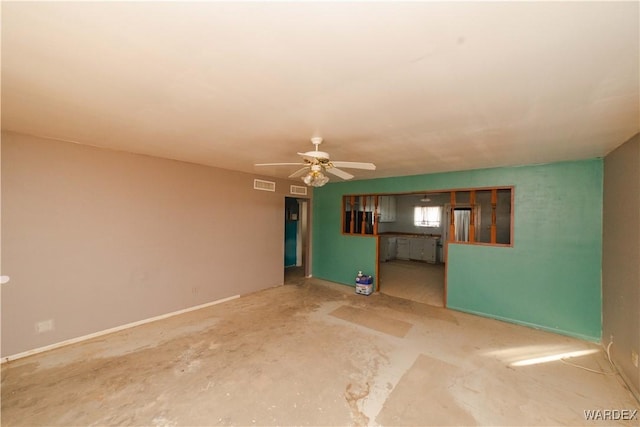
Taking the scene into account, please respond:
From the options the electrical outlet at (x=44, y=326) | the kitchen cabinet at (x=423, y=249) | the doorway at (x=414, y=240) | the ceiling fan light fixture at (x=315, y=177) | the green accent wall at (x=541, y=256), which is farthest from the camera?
the kitchen cabinet at (x=423, y=249)

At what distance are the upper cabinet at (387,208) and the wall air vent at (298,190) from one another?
3.02 meters

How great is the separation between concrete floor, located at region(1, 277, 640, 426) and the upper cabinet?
4.65 metres

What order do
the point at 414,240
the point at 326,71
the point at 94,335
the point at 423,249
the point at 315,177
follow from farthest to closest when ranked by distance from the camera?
the point at 414,240 → the point at 423,249 → the point at 94,335 → the point at 315,177 → the point at 326,71

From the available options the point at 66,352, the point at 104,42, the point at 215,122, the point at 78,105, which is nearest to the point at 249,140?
the point at 215,122

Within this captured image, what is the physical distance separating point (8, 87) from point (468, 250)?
520 cm

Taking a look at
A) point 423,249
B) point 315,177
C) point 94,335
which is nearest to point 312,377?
point 315,177

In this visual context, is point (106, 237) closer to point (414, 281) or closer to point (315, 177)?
point (315, 177)

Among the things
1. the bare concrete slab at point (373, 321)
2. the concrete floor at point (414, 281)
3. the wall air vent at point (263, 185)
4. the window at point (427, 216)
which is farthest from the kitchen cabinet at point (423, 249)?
the wall air vent at point (263, 185)

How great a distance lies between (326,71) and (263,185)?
3.62 meters

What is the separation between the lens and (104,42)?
1158 millimetres

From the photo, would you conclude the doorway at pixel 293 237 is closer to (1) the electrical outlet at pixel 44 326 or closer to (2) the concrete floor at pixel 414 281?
(2) the concrete floor at pixel 414 281

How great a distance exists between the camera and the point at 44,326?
266 cm

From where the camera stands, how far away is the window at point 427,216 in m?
7.90

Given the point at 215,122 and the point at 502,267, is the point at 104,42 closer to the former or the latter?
the point at 215,122
